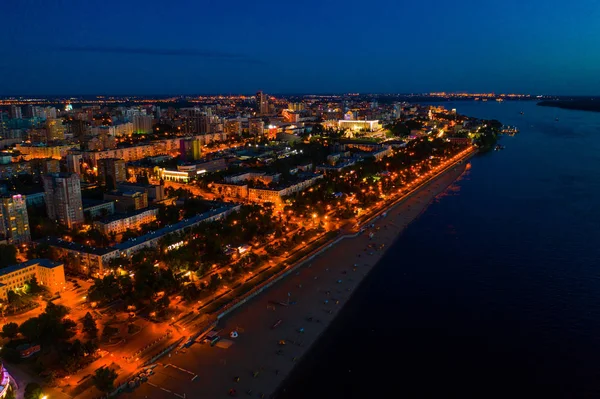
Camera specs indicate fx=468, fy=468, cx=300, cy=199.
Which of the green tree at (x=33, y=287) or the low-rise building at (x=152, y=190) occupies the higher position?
the low-rise building at (x=152, y=190)

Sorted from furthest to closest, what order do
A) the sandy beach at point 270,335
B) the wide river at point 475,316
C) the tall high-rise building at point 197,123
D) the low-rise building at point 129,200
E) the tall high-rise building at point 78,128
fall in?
the tall high-rise building at point 197,123 < the tall high-rise building at point 78,128 < the low-rise building at point 129,200 < the wide river at point 475,316 < the sandy beach at point 270,335

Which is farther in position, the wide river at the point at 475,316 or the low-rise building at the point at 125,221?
the low-rise building at the point at 125,221

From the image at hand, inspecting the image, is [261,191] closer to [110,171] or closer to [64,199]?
[64,199]

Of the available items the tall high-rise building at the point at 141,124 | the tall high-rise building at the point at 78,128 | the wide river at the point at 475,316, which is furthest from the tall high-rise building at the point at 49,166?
the tall high-rise building at the point at 141,124

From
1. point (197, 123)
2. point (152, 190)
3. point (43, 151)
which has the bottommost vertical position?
point (152, 190)

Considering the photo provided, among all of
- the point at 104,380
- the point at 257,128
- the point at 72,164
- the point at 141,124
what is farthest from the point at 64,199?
the point at 257,128

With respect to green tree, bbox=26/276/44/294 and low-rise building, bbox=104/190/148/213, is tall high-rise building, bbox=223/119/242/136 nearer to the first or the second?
low-rise building, bbox=104/190/148/213

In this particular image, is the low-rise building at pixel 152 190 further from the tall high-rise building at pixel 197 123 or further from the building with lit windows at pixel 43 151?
the tall high-rise building at pixel 197 123

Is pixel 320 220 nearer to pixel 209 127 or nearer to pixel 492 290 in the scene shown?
pixel 492 290
